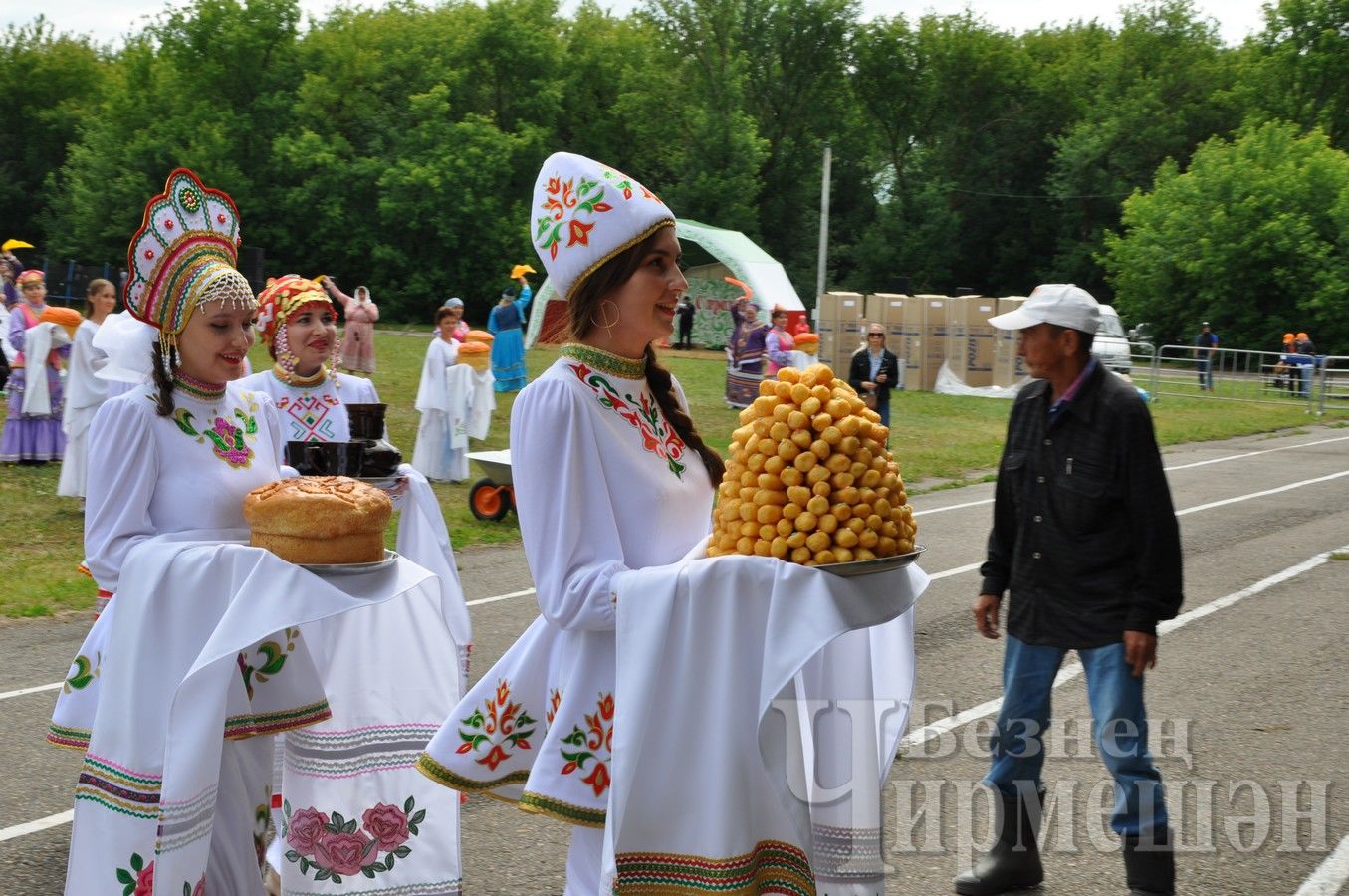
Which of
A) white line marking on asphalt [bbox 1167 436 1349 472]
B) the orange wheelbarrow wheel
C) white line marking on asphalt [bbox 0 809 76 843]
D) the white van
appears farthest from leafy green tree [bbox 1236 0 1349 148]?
white line marking on asphalt [bbox 0 809 76 843]

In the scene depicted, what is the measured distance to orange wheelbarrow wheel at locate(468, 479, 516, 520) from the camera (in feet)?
46.0

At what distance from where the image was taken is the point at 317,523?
3580 millimetres

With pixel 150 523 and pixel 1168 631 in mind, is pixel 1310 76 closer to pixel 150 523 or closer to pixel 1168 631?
pixel 1168 631

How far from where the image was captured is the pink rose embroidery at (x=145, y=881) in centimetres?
362

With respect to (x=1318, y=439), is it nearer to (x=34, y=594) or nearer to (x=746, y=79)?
(x=34, y=594)

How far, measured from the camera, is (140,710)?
3.64 meters

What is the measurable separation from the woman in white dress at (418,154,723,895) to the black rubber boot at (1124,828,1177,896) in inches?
84.2

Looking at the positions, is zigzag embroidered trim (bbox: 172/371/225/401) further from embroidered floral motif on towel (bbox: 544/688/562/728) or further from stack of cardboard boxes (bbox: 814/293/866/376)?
stack of cardboard boxes (bbox: 814/293/866/376)

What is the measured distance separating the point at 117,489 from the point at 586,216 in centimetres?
160

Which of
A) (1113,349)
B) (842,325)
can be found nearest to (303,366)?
(842,325)

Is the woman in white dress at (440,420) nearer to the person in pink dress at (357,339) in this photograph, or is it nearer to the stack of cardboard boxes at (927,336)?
the person in pink dress at (357,339)

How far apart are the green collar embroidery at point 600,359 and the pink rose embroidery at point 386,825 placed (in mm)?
1651

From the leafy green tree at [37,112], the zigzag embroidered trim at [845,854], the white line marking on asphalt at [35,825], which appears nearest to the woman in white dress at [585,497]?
the zigzag embroidered trim at [845,854]

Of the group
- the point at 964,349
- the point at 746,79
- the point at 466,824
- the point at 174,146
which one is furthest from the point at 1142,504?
the point at 746,79
